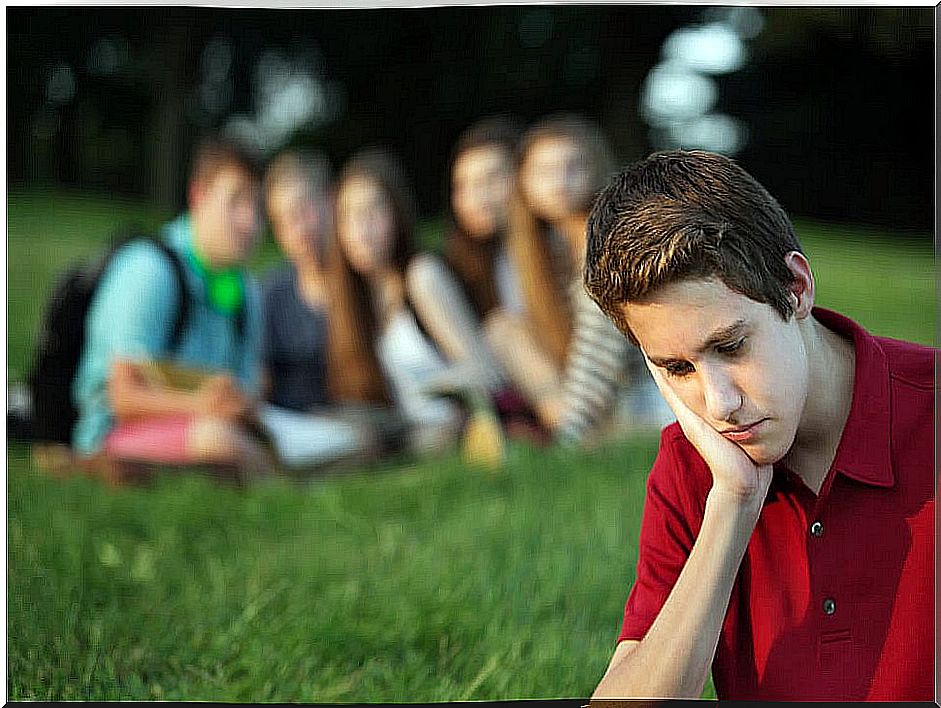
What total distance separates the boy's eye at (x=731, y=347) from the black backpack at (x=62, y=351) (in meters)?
1.69

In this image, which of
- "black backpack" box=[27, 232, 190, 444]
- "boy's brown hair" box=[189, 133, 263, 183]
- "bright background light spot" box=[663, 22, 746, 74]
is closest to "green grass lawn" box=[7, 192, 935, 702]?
"black backpack" box=[27, 232, 190, 444]

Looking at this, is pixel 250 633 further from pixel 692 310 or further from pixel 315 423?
pixel 692 310


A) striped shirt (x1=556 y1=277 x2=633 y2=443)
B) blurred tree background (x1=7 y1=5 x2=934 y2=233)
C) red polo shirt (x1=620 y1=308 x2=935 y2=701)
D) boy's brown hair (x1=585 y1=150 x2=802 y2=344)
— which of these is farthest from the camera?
striped shirt (x1=556 y1=277 x2=633 y2=443)

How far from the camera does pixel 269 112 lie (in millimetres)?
2617

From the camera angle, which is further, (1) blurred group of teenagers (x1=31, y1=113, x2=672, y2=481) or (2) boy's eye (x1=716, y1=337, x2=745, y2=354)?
(1) blurred group of teenagers (x1=31, y1=113, x2=672, y2=481)

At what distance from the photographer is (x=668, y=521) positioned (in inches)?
48.9

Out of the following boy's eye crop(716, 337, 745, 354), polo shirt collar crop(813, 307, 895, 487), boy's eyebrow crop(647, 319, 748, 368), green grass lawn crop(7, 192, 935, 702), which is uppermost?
boy's eyebrow crop(647, 319, 748, 368)

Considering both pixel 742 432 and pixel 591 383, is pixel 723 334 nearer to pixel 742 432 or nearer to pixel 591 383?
pixel 742 432

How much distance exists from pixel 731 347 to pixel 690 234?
115 mm

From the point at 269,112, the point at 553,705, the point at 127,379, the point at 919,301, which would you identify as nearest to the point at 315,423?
the point at 127,379

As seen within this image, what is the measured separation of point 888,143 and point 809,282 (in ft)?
4.65

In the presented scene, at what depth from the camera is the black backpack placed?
2.53m

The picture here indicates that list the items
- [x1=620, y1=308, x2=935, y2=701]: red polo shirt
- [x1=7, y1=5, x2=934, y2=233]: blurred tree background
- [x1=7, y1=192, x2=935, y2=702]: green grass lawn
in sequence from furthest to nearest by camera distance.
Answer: [x1=7, y1=5, x2=934, y2=233]: blurred tree background, [x1=7, y1=192, x2=935, y2=702]: green grass lawn, [x1=620, y1=308, x2=935, y2=701]: red polo shirt

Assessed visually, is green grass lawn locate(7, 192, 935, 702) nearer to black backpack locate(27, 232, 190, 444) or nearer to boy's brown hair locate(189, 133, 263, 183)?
black backpack locate(27, 232, 190, 444)
